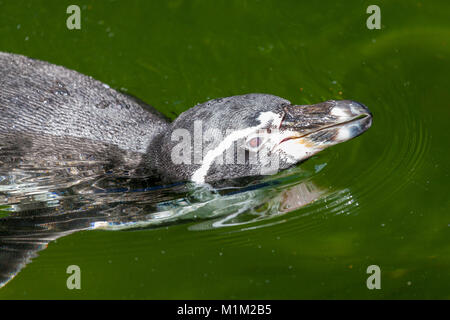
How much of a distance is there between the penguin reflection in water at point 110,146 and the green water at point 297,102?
0.65 feet

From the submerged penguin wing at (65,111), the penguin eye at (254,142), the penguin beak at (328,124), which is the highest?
the submerged penguin wing at (65,111)

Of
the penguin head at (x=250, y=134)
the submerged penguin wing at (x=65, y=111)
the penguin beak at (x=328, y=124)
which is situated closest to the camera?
the penguin head at (x=250, y=134)

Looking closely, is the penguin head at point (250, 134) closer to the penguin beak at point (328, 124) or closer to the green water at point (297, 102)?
the penguin beak at point (328, 124)

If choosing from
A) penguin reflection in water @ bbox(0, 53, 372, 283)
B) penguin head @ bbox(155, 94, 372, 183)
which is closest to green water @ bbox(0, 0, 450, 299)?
penguin reflection in water @ bbox(0, 53, 372, 283)

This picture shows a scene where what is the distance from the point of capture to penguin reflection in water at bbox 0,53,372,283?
4.43m

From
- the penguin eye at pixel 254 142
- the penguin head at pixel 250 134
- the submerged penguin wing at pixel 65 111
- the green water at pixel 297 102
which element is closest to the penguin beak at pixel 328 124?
the penguin head at pixel 250 134

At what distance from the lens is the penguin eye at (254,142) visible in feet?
14.5

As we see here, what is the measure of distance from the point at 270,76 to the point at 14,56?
229 cm

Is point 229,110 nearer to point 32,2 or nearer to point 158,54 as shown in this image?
point 158,54

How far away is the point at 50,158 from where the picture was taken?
15.6ft

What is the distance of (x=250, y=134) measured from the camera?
14.3 ft

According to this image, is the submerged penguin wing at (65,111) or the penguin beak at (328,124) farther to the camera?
the submerged penguin wing at (65,111)
